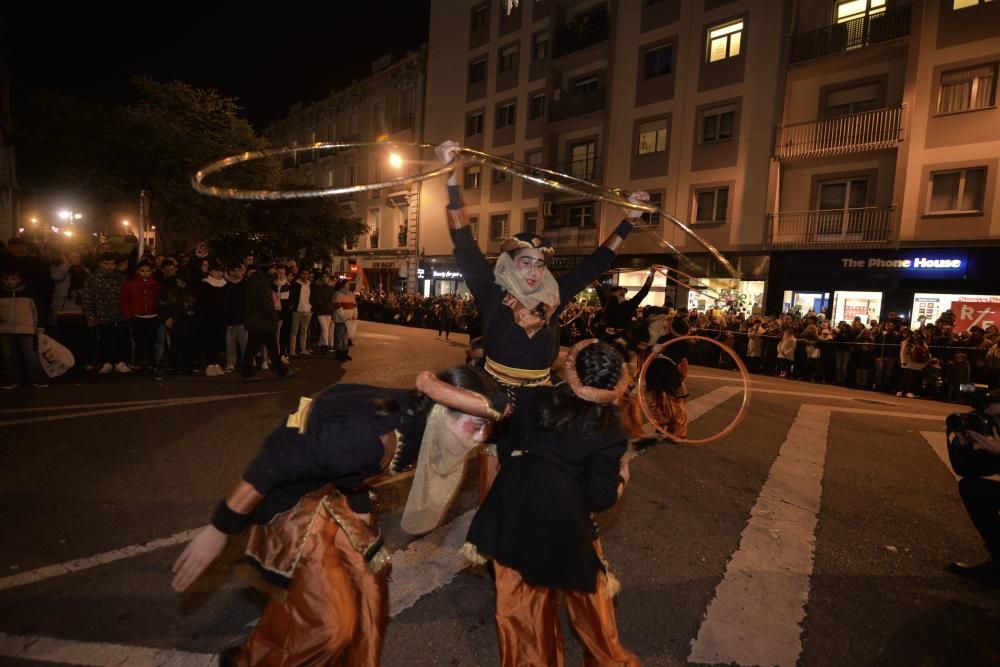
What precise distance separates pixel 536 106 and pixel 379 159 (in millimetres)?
14479

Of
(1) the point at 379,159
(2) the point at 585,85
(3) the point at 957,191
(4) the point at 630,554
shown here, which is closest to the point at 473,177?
(2) the point at 585,85

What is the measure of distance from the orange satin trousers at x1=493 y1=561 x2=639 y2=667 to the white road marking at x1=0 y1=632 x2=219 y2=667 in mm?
1369

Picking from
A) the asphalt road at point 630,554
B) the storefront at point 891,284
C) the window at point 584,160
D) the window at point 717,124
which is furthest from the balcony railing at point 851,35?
the asphalt road at point 630,554

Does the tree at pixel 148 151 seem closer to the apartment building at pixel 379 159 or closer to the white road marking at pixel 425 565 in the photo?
the apartment building at pixel 379 159

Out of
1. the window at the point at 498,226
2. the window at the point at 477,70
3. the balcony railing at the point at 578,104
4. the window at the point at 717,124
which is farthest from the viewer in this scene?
the window at the point at 477,70

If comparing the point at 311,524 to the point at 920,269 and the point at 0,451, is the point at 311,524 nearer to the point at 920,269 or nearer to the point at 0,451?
the point at 0,451

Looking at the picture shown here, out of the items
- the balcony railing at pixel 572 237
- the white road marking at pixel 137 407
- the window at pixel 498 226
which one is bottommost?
the white road marking at pixel 137 407

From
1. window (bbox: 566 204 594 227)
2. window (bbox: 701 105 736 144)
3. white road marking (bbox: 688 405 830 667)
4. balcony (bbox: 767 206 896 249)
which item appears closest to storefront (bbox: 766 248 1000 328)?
balcony (bbox: 767 206 896 249)

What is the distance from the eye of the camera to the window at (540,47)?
27.4 metres

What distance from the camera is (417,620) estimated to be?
112 inches

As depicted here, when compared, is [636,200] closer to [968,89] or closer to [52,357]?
[52,357]

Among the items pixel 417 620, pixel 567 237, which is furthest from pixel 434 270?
pixel 417 620

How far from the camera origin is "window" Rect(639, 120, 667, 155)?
22344 mm

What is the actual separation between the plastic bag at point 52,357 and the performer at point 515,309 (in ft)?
25.8
